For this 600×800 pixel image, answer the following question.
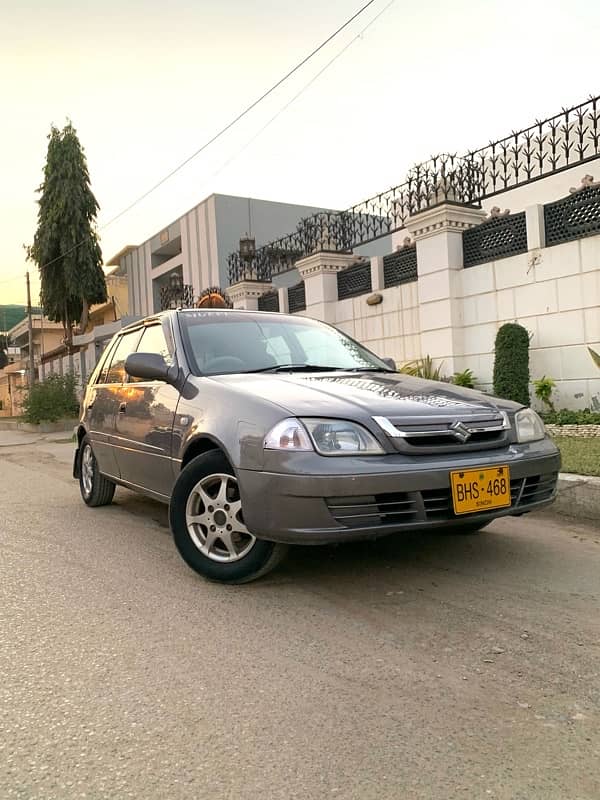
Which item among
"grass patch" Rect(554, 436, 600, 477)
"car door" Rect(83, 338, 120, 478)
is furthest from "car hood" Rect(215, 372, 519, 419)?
"grass patch" Rect(554, 436, 600, 477)

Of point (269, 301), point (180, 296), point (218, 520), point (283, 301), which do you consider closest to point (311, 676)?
point (218, 520)

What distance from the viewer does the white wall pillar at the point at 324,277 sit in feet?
42.7

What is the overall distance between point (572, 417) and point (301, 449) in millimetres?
6087

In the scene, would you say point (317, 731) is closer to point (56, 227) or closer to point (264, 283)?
point (264, 283)

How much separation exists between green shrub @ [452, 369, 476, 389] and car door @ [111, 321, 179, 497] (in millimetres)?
5767

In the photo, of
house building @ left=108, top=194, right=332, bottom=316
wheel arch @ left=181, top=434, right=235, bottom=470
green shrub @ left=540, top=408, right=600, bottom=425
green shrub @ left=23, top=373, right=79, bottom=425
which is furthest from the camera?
house building @ left=108, top=194, right=332, bottom=316

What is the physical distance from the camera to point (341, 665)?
254cm

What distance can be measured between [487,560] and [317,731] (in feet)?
6.87

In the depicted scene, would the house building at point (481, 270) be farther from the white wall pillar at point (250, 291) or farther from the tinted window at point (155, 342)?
the tinted window at point (155, 342)

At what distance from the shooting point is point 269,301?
1527 centimetres

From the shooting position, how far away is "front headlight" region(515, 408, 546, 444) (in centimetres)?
366

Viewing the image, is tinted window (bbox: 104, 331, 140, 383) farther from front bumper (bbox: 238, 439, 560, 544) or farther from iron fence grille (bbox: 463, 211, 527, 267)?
iron fence grille (bbox: 463, 211, 527, 267)

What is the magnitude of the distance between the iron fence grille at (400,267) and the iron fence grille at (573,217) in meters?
2.52

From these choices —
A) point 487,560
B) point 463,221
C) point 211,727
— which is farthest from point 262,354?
point 463,221
